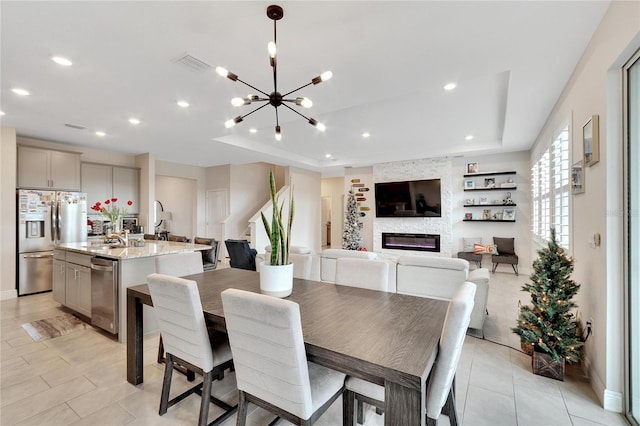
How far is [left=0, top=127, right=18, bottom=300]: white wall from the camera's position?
14.3ft

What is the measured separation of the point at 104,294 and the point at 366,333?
121 inches

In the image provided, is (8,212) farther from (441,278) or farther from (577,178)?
(577,178)

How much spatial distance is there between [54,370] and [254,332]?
2438 mm

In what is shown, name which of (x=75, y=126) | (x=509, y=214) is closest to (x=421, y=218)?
(x=509, y=214)

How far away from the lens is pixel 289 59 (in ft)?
8.43

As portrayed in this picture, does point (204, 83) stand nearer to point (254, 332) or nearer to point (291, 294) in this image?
point (291, 294)

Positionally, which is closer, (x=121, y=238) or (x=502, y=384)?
(x=502, y=384)

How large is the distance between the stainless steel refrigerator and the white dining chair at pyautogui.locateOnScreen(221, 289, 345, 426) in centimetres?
513

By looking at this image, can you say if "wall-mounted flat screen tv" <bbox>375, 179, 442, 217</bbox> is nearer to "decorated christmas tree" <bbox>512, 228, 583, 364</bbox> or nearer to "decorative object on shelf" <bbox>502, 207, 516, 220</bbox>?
"decorative object on shelf" <bbox>502, 207, 516, 220</bbox>

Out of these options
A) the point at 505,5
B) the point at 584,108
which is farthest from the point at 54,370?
the point at 584,108

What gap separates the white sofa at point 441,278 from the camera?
299 centimetres

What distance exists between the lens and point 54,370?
243 cm

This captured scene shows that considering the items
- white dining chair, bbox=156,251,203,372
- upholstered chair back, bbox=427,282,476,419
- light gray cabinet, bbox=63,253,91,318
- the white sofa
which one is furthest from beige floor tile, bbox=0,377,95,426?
the white sofa

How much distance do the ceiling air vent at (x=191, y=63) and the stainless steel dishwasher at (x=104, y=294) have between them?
2106 millimetres
